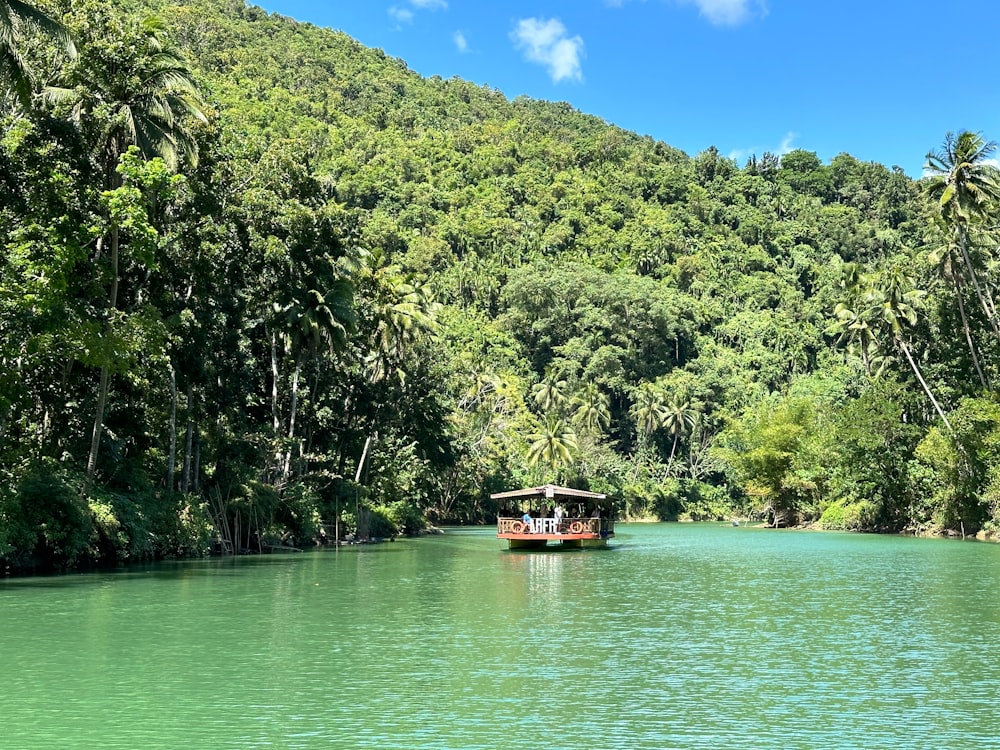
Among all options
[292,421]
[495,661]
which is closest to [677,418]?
[292,421]

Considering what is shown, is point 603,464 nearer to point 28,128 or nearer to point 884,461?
point 884,461

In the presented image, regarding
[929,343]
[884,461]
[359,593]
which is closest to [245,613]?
[359,593]

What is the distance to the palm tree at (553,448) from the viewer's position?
88.6 metres

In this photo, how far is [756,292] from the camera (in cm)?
12300

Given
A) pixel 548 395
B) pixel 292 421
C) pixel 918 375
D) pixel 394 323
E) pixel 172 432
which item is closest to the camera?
pixel 172 432

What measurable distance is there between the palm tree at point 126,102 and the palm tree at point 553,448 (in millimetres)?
57463

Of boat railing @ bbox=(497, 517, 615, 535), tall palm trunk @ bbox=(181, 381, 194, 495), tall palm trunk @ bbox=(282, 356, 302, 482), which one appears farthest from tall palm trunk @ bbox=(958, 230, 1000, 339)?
tall palm trunk @ bbox=(181, 381, 194, 495)

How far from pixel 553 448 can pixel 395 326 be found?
32587 millimetres

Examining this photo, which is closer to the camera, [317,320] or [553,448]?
[317,320]

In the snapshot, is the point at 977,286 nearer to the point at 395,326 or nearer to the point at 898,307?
the point at 898,307

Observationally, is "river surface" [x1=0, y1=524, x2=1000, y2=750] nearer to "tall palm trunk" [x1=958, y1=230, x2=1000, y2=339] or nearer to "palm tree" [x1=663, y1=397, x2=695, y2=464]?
"tall palm trunk" [x1=958, y1=230, x2=1000, y2=339]

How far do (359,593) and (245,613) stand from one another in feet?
16.9

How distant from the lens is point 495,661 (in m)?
17.6

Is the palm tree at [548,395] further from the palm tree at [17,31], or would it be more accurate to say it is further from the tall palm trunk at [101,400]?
the palm tree at [17,31]
